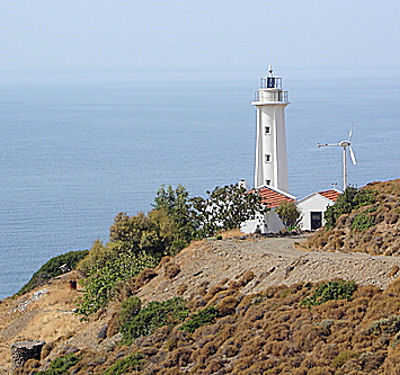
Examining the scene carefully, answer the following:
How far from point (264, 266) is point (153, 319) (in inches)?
168

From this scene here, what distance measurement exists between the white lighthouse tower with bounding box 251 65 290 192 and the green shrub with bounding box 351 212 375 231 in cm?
1304

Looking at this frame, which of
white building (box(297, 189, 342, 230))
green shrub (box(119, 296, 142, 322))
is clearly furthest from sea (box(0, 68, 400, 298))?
green shrub (box(119, 296, 142, 322))

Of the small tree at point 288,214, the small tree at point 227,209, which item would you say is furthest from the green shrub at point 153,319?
the small tree at point 288,214

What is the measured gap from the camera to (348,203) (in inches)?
1204

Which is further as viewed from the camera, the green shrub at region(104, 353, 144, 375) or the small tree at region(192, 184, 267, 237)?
the small tree at region(192, 184, 267, 237)

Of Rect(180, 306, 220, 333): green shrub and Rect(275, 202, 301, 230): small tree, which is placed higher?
Rect(275, 202, 301, 230): small tree

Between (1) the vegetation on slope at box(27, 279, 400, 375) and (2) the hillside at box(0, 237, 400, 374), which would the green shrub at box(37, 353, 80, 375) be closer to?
(1) the vegetation on slope at box(27, 279, 400, 375)

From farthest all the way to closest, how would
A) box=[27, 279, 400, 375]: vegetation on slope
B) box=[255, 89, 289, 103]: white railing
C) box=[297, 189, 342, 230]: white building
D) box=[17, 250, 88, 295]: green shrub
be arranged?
box=[255, 89, 289, 103]: white railing < box=[17, 250, 88, 295]: green shrub < box=[297, 189, 342, 230]: white building < box=[27, 279, 400, 375]: vegetation on slope

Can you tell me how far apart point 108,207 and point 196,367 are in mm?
62251

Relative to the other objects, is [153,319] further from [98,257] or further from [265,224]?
[265,224]

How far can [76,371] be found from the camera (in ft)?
65.5

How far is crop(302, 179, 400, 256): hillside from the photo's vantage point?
85.7 feet

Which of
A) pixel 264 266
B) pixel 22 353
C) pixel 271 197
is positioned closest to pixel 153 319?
pixel 264 266

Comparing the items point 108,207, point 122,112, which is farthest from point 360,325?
point 122,112
